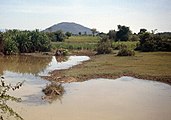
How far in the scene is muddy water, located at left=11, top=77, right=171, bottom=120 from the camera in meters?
14.5

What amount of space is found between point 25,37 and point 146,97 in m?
38.8

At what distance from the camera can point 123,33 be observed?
2899 inches

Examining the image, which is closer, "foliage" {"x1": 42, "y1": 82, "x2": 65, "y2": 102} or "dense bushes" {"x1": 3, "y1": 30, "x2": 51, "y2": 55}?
"foliage" {"x1": 42, "y1": 82, "x2": 65, "y2": 102}

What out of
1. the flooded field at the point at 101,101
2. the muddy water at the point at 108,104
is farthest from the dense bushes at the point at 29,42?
the muddy water at the point at 108,104

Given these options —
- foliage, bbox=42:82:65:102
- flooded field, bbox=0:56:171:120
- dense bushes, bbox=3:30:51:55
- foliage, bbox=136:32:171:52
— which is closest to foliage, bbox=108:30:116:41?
foliage, bbox=136:32:171:52

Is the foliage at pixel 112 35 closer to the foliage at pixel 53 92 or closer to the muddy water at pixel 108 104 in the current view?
the muddy water at pixel 108 104

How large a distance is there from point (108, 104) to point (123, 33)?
5838 cm

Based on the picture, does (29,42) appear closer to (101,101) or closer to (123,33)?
(123,33)

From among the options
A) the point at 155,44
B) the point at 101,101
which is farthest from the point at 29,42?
the point at 101,101

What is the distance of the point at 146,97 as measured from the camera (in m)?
18.5

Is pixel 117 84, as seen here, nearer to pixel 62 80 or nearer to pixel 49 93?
pixel 62 80

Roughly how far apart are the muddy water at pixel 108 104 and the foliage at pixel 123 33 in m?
50.9

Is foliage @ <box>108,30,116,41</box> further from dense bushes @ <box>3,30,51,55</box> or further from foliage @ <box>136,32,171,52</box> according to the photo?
dense bushes @ <box>3,30,51,55</box>

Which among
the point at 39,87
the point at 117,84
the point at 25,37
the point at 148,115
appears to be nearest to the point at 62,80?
the point at 39,87
